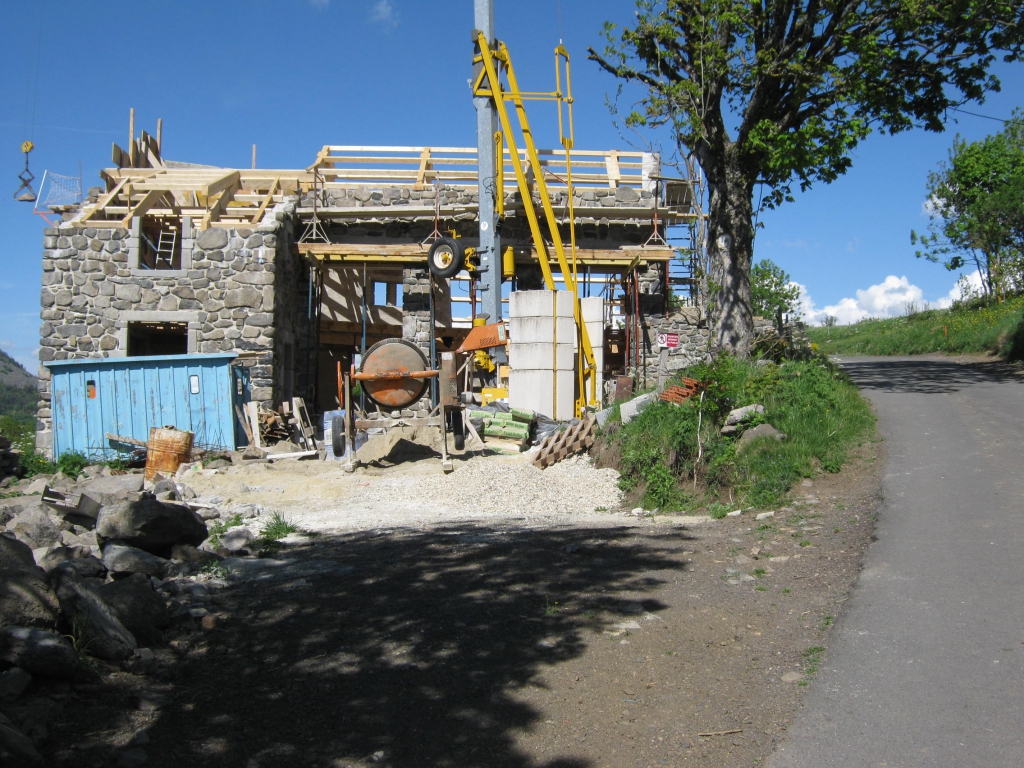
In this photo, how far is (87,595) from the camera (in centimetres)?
465

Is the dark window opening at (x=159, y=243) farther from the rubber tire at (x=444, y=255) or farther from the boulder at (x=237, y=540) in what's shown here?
the boulder at (x=237, y=540)

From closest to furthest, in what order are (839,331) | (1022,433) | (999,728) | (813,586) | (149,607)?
(999,728), (149,607), (813,586), (1022,433), (839,331)

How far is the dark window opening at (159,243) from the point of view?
1702 cm

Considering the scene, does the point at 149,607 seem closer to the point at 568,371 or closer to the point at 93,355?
the point at 568,371

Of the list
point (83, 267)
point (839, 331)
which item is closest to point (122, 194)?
point (83, 267)

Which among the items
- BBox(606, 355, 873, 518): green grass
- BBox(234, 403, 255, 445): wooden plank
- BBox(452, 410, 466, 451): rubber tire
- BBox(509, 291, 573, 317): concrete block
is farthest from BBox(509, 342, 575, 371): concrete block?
BBox(234, 403, 255, 445): wooden plank

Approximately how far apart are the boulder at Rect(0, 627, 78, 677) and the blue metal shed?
11194 millimetres

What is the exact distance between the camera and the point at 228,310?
53.0ft

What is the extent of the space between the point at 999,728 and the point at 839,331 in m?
37.9

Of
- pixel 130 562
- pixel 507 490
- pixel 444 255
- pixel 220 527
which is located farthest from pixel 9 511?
pixel 444 255

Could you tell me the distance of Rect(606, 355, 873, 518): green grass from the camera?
9031mm

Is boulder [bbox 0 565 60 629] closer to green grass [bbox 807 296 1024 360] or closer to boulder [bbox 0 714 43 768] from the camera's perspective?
boulder [bbox 0 714 43 768]

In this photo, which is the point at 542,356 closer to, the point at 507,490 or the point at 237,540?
the point at 507,490

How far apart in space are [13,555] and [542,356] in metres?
11.4
